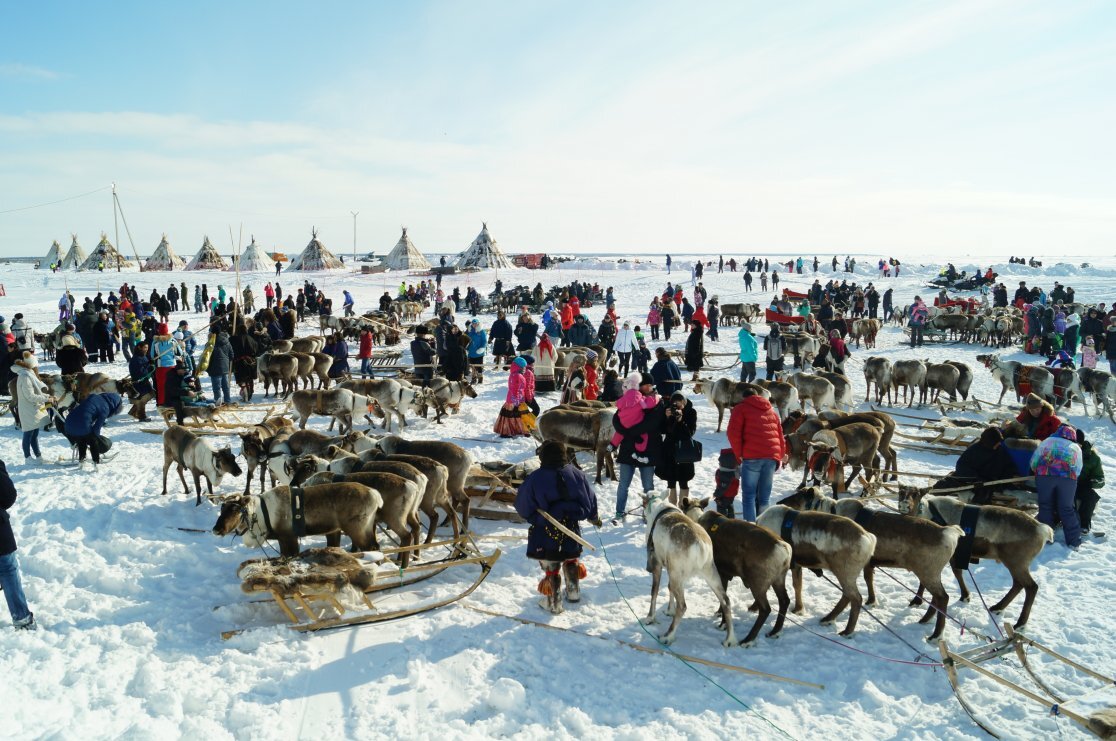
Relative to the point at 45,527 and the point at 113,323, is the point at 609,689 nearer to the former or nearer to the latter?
the point at 45,527

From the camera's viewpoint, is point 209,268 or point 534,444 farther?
point 209,268

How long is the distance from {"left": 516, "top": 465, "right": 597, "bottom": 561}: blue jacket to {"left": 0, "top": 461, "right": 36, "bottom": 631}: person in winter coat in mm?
3586

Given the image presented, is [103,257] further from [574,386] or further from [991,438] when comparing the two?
[991,438]

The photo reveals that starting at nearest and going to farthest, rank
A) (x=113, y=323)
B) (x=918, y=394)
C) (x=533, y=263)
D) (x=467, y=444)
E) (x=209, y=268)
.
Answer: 1. (x=467, y=444)
2. (x=918, y=394)
3. (x=113, y=323)
4. (x=209, y=268)
5. (x=533, y=263)

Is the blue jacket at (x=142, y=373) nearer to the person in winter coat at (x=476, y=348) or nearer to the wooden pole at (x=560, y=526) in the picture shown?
the person in winter coat at (x=476, y=348)

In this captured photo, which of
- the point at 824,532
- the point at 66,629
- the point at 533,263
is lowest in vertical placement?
the point at 66,629

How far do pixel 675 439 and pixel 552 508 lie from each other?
7.08ft

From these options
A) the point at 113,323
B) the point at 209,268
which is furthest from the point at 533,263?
the point at 113,323

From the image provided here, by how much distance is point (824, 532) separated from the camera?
17.0 feet

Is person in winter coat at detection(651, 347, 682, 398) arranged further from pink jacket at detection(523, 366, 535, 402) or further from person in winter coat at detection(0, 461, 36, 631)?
person in winter coat at detection(0, 461, 36, 631)

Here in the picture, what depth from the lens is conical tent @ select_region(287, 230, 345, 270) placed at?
45.8 meters

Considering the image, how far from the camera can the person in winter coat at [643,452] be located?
7094 mm

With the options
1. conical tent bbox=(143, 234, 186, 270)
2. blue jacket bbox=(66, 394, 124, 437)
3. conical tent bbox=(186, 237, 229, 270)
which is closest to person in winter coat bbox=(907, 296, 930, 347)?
blue jacket bbox=(66, 394, 124, 437)

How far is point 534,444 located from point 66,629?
6411mm
